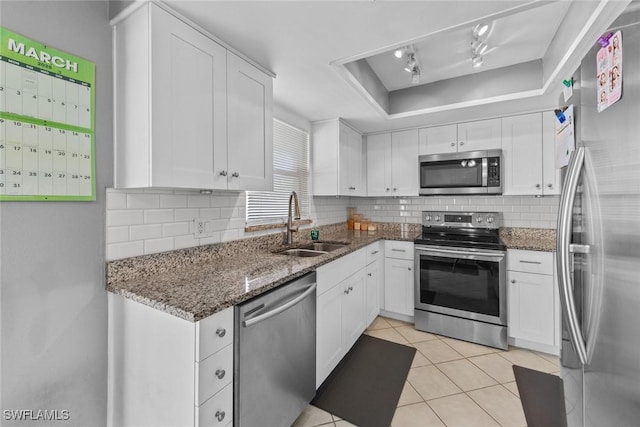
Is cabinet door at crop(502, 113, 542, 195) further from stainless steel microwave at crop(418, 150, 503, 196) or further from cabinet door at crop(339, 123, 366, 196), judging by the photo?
cabinet door at crop(339, 123, 366, 196)

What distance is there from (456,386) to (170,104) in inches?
102

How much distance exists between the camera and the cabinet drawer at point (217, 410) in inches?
40.2

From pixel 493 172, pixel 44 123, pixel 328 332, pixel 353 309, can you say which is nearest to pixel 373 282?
pixel 353 309

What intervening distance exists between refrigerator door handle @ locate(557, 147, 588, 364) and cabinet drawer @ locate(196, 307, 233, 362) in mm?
1289

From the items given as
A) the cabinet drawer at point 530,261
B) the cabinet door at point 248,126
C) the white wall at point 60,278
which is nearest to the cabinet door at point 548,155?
the cabinet drawer at point 530,261

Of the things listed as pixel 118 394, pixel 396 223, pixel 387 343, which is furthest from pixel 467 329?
pixel 118 394

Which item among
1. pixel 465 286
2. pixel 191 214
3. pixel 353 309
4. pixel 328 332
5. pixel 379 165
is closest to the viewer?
pixel 191 214

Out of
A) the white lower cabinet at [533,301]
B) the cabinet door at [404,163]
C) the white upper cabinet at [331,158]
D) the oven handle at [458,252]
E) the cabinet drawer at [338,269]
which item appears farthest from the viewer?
the cabinet door at [404,163]

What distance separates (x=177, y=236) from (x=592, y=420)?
6.55ft

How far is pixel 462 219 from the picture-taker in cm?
318

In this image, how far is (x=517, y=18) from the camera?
1.78 meters

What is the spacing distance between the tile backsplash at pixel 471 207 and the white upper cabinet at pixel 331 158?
82cm

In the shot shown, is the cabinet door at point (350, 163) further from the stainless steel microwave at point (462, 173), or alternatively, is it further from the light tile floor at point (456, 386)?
the light tile floor at point (456, 386)

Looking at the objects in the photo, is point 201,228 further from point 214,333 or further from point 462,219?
point 462,219
